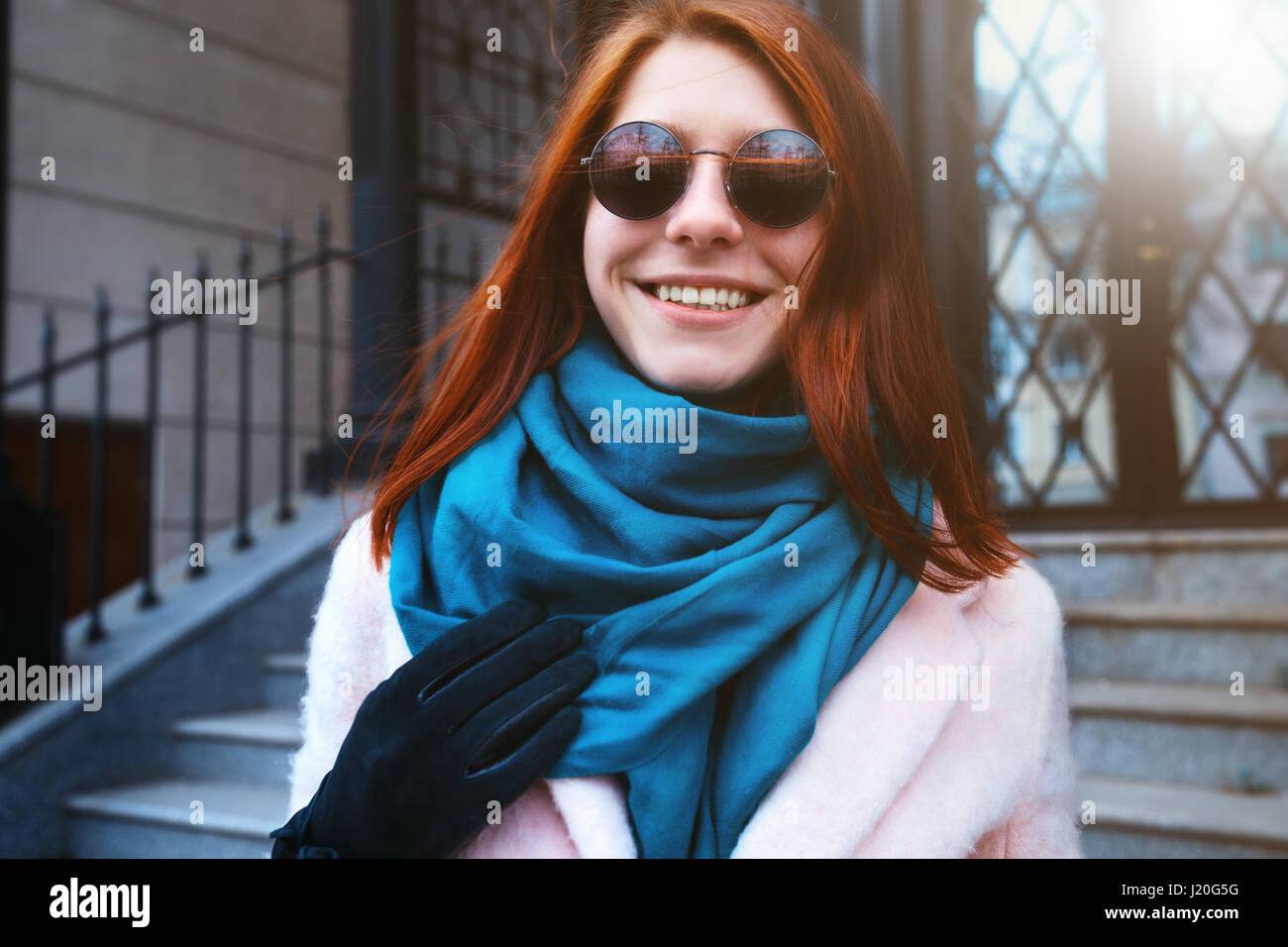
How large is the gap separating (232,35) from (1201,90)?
468 centimetres

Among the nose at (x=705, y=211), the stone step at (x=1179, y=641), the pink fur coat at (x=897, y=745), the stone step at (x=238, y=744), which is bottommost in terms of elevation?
the stone step at (x=238, y=744)

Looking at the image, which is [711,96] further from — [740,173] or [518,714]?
[518,714]

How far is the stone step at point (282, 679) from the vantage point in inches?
121

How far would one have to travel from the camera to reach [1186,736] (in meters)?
2.29

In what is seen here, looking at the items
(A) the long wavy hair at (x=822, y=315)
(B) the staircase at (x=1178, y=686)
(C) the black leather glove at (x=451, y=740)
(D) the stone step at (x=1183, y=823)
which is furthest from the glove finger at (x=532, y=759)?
(B) the staircase at (x=1178, y=686)

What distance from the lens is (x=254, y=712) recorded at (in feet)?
10.2

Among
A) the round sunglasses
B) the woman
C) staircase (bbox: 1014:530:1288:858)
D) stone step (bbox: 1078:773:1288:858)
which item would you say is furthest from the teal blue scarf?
staircase (bbox: 1014:530:1288:858)

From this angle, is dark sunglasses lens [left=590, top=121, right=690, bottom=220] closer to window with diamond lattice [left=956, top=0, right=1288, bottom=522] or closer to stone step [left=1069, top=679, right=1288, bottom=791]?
window with diamond lattice [left=956, top=0, right=1288, bottom=522]

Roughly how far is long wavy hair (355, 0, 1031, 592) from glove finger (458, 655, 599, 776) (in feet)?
0.90

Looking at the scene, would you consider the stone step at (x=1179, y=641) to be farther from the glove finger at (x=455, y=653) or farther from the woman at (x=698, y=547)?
the glove finger at (x=455, y=653)

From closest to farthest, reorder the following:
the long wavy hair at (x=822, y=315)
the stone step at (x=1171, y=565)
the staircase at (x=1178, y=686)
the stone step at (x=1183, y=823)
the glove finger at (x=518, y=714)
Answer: the glove finger at (x=518, y=714) < the long wavy hair at (x=822, y=315) < the stone step at (x=1183, y=823) < the staircase at (x=1178, y=686) < the stone step at (x=1171, y=565)

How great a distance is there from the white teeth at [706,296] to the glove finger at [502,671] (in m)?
0.39
